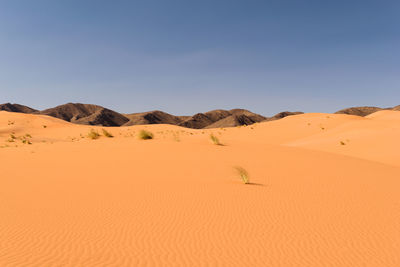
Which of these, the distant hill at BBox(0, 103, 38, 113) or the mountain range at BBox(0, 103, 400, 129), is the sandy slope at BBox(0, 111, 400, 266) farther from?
the distant hill at BBox(0, 103, 38, 113)

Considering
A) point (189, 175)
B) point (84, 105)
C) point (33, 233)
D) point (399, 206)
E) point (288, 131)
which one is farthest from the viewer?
point (84, 105)

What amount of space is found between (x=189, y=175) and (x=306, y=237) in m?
5.08

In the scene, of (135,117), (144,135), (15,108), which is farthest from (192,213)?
(15,108)

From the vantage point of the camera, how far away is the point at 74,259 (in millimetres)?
3824

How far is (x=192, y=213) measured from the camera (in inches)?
230

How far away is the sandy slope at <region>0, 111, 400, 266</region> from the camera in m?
4.08

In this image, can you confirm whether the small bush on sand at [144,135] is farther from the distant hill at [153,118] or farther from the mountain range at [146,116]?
the distant hill at [153,118]

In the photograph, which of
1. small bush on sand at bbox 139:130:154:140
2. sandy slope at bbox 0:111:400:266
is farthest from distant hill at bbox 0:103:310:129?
sandy slope at bbox 0:111:400:266

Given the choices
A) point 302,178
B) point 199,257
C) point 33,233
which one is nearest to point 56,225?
point 33,233

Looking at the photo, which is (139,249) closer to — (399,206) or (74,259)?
(74,259)

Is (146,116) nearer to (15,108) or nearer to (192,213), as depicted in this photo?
(15,108)

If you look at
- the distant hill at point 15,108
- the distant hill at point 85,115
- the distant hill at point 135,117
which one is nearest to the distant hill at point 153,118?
the distant hill at point 135,117

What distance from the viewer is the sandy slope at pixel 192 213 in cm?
408

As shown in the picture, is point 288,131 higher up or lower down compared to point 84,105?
lower down
